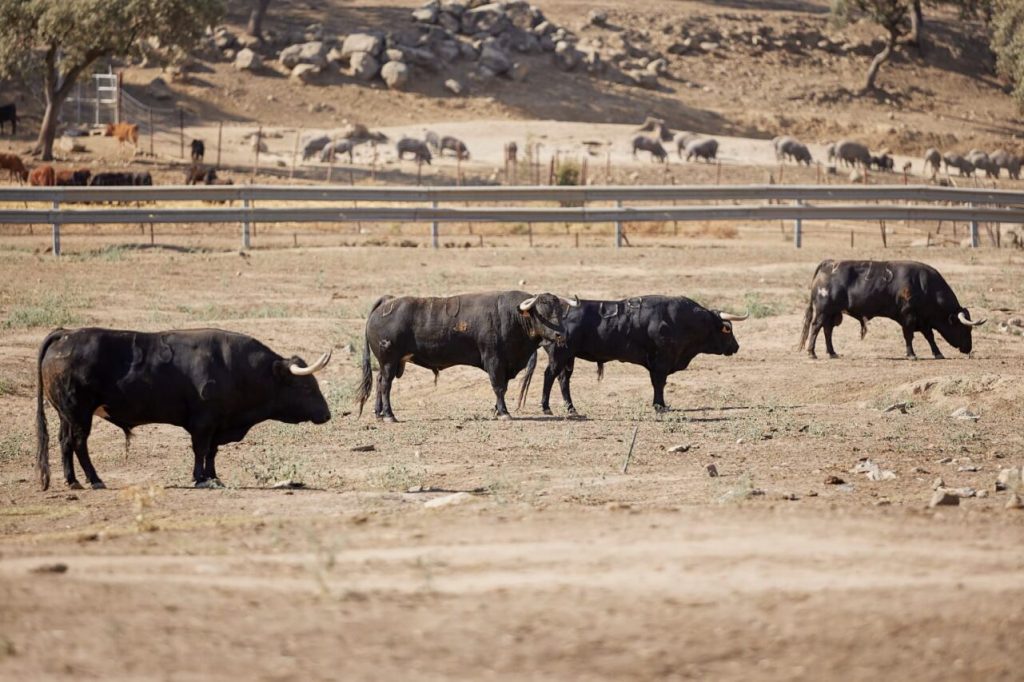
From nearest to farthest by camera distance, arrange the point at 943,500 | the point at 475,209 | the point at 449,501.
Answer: the point at 943,500, the point at 449,501, the point at 475,209

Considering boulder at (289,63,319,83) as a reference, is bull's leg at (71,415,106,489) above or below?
below

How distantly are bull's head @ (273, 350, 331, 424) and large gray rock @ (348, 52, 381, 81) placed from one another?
4820cm

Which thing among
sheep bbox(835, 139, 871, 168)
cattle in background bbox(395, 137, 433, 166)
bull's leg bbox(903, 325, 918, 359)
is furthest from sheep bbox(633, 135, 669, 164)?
bull's leg bbox(903, 325, 918, 359)

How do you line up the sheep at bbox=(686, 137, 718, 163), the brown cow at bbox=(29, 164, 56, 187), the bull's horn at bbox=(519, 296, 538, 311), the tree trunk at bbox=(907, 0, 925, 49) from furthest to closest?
1. the tree trunk at bbox=(907, 0, 925, 49)
2. the sheep at bbox=(686, 137, 718, 163)
3. the brown cow at bbox=(29, 164, 56, 187)
4. the bull's horn at bbox=(519, 296, 538, 311)

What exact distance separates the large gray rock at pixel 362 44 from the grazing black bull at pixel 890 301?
43997mm

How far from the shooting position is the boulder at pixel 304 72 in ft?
196

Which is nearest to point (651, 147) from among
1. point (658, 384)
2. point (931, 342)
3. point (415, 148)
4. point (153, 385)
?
point (415, 148)

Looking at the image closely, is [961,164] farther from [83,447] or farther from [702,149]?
[83,447]

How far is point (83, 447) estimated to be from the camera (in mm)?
12828

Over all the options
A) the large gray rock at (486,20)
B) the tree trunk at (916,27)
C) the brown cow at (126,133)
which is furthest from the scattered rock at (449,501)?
the tree trunk at (916,27)

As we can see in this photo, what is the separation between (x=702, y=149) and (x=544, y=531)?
4422 cm

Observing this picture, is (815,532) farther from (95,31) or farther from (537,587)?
(95,31)

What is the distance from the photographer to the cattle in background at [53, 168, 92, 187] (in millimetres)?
36125

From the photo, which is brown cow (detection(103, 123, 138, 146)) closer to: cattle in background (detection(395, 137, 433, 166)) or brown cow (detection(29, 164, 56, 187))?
cattle in background (detection(395, 137, 433, 166))
